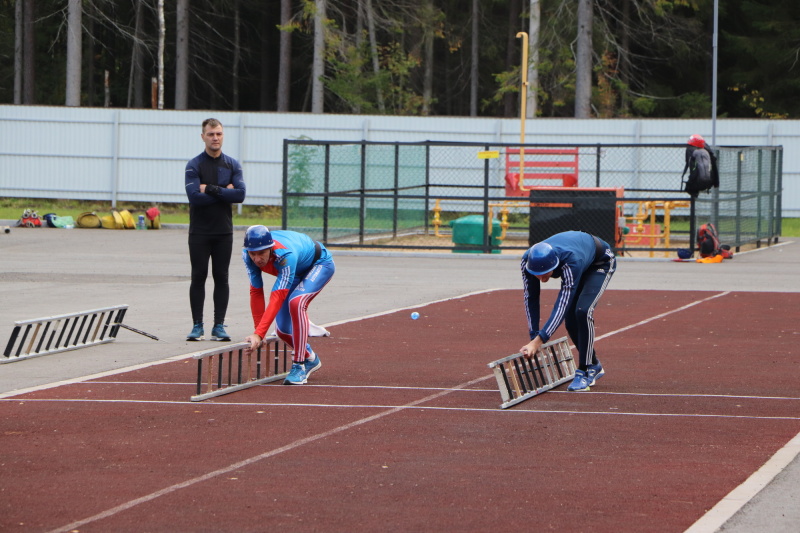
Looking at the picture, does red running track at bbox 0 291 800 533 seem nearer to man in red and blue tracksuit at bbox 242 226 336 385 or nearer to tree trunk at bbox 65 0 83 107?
man in red and blue tracksuit at bbox 242 226 336 385

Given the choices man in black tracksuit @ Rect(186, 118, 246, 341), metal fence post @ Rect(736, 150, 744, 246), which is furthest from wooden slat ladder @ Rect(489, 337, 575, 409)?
metal fence post @ Rect(736, 150, 744, 246)

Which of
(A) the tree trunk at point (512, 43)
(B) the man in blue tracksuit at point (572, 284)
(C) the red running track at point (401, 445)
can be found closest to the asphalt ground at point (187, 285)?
(C) the red running track at point (401, 445)

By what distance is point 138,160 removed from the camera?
3638cm

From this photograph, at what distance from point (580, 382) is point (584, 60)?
31.2 meters

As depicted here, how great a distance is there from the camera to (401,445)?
805 cm

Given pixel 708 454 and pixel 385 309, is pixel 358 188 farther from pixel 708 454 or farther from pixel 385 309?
pixel 708 454

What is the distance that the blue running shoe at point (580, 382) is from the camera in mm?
10133

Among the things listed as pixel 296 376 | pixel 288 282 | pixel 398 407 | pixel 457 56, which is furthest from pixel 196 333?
pixel 457 56

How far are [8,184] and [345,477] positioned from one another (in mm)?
32390

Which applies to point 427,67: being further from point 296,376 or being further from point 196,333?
point 296,376

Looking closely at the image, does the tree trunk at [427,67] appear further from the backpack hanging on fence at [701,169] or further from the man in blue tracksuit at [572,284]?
the man in blue tracksuit at [572,284]

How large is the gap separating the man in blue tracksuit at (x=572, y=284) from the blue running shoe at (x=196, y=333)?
4.15 meters

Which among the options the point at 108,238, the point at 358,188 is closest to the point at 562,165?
the point at 358,188

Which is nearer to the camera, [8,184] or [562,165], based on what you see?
[562,165]
